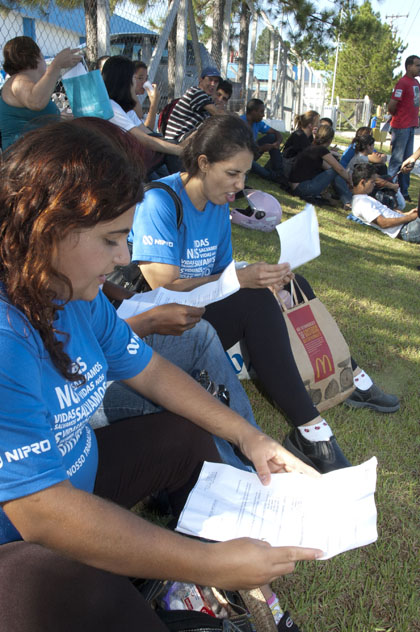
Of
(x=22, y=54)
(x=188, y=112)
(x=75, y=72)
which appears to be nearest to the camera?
(x=22, y=54)

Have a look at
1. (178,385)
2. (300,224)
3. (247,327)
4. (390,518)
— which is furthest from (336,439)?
(178,385)

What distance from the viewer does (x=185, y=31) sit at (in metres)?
6.75

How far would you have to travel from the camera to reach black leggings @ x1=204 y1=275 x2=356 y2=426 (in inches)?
84.6

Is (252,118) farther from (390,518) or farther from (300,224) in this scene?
(390,518)

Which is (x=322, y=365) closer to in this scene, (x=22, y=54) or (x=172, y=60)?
(x=22, y=54)

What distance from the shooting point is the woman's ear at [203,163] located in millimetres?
2410

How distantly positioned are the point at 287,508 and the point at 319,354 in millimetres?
1202

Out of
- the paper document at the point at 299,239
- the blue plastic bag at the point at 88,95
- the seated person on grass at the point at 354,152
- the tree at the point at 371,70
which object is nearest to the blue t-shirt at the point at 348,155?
the seated person on grass at the point at 354,152

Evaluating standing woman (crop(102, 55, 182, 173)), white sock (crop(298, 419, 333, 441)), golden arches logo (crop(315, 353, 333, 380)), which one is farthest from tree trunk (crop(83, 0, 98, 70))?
white sock (crop(298, 419, 333, 441))

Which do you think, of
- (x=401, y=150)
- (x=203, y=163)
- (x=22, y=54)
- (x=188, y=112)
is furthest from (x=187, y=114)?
(x=401, y=150)

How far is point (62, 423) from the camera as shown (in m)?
1.13

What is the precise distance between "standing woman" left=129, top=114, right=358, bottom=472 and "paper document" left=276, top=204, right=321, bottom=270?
0.18 feet

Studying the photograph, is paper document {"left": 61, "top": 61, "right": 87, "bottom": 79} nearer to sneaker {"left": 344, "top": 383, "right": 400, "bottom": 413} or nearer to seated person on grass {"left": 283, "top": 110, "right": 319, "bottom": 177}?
sneaker {"left": 344, "top": 383, "right": 400, "bottom": 413}

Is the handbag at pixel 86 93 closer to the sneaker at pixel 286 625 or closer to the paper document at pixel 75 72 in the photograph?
the paper document at pixel 75 72
